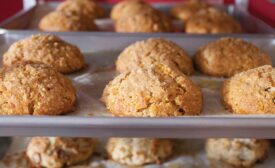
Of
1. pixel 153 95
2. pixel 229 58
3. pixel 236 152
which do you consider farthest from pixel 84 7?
pixel 153 95

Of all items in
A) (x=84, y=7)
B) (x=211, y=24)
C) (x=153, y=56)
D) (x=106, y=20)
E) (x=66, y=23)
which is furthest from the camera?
(x=84, y=7)

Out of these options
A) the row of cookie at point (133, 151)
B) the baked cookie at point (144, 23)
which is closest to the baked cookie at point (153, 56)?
the row of cookie at point (133, 151)

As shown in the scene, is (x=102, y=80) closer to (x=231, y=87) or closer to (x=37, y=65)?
(x=37, y=65)

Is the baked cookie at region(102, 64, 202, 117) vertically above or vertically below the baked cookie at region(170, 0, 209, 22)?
above

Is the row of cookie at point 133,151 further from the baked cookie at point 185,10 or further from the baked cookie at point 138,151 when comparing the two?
the baked cookie at point 185,10

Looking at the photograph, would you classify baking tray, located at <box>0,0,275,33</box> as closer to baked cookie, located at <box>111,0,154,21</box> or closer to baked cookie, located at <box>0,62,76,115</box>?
baked cookie, located at <box>111,0,154,21</box>

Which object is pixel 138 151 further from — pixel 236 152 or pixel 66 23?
pixel 66 23

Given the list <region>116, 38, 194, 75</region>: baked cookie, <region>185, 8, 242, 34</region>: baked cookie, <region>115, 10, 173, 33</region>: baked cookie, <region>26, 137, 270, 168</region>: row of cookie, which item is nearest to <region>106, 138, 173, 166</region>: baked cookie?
<region>26, 137, 270, 168</region>: row of cookie
